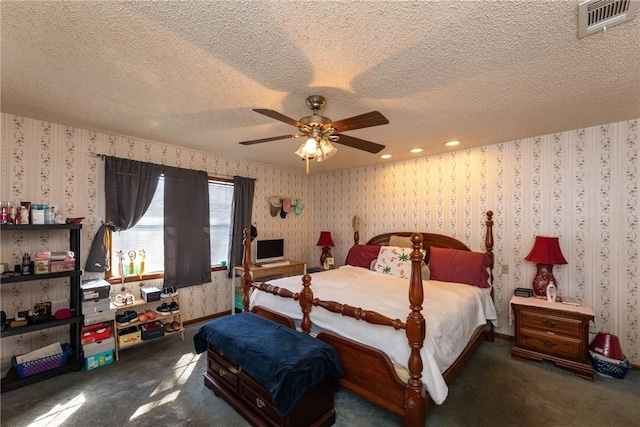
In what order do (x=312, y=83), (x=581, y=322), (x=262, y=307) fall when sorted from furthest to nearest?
(x=262, y=307) < (x=581, y=322) < (x=312, y=83)

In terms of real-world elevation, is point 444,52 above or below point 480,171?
above

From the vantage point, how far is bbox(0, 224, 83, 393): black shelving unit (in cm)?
231

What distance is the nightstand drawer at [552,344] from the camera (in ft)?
8.31

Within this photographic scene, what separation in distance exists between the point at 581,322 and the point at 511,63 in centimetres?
242

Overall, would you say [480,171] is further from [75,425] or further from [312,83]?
[75,425]

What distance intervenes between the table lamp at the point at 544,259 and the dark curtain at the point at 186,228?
394 centimetres

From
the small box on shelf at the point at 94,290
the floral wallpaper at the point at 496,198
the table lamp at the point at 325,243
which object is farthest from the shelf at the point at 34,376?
the table lamp at the point at 325,243

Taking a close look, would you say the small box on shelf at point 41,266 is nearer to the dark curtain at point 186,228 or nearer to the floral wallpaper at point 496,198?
the floral wallpaper at point 496,198

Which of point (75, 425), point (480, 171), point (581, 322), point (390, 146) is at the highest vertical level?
point (390, 146)

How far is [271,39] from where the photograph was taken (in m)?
1.46

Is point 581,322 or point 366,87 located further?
point 581,322

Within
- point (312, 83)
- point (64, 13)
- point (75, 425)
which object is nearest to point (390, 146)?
point (312, 83)

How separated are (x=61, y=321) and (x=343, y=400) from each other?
2637mm

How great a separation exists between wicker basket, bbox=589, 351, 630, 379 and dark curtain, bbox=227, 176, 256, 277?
420 cm
